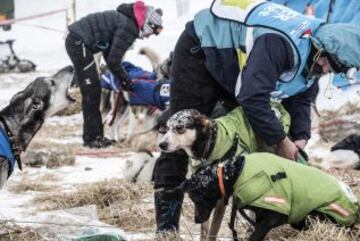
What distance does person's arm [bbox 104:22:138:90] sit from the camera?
23.8 feet

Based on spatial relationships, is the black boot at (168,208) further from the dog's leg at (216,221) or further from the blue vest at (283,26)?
the blue vest at (283,26)

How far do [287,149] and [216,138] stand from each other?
356mm

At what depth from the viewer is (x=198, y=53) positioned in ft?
10.8

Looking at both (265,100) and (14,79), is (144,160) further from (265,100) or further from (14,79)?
(14,79)

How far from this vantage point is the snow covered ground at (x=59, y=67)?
523cm

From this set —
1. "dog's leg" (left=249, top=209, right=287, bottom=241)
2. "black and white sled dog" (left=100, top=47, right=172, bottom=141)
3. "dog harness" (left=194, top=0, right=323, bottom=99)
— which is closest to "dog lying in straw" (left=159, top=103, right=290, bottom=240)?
"dog harness" (left=194, top=0, right=323, bottom=99)

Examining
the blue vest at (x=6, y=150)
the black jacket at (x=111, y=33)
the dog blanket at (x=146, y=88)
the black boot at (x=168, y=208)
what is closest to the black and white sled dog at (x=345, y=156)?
the dog blanket at (x=146, y=88)

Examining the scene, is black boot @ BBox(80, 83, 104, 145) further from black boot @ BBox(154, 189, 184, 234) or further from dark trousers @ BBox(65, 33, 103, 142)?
black boot @ BBox(154, 189, 184, 234)

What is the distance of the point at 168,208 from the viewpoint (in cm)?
341

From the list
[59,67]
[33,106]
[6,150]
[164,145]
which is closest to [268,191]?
[164,145]

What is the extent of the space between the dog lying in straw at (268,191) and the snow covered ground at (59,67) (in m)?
1.15

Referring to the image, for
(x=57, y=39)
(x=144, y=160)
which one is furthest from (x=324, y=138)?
(x=57, y=39)

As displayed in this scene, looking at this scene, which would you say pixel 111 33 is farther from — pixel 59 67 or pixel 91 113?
pixel 59 67

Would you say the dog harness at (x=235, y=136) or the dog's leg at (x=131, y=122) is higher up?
the dog harness at (x=235, y=136)
